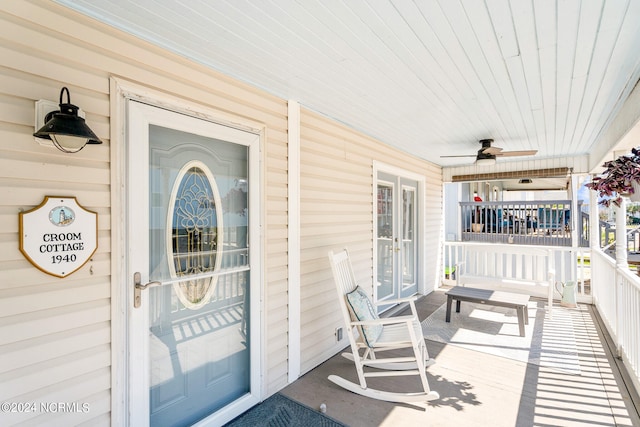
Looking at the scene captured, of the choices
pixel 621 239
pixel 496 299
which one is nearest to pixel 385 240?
pixel 496 299

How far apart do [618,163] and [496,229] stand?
4917 mm

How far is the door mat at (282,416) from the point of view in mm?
2375

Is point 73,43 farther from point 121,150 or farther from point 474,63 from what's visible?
point 474,63

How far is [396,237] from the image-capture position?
5160mm

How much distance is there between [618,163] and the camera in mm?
2764

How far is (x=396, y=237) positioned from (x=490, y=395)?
268 cm

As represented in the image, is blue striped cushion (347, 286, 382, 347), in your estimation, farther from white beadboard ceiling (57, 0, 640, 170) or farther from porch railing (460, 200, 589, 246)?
porch railing (460, 200, 589, 246)

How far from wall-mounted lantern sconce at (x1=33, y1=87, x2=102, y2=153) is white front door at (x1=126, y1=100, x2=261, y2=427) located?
0.32 m

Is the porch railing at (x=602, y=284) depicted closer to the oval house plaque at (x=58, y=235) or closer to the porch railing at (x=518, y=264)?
the porch railing at (x=518, y=264)

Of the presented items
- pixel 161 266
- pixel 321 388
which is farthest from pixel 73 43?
pixel 321 388

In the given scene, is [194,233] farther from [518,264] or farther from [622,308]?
[518,264]

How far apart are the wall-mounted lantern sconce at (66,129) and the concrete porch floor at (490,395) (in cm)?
240

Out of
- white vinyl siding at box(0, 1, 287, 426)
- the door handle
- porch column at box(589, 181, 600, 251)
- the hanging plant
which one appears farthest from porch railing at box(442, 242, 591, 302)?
white vinyl siding at box(0, 1, 287, 426)

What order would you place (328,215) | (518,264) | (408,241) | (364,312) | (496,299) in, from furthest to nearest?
(518,264), (408,241), (496,299), (328,215), (364,312)
